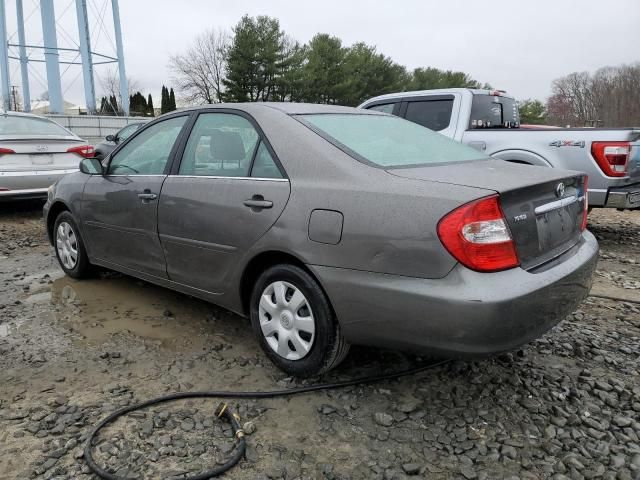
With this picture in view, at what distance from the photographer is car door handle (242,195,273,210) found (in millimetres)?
2852

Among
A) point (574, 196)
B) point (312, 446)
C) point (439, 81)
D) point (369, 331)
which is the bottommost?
point (312, 446)

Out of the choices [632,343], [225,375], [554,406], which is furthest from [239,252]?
[632,343]

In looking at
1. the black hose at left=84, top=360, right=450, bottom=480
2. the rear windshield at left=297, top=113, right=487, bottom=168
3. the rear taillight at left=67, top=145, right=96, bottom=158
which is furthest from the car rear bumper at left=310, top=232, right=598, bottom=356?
the rear taillight at left=67, top=145, right=96, bottom=158

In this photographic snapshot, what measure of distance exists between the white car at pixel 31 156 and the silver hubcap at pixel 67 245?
2.80m

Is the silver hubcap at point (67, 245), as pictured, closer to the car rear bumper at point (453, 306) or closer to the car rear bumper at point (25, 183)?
the car rear bumper at point (25, 183)

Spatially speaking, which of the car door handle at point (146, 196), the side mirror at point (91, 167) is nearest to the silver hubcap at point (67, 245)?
the side mirror at point (91, 167)

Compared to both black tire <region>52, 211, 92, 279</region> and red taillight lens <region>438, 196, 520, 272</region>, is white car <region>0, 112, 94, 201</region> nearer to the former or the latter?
black tire <region>52, 211, 92, 279</region>

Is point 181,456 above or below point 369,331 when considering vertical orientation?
below

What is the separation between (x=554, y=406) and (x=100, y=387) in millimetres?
2381

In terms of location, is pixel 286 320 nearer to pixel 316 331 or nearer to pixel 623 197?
pixel 316 331

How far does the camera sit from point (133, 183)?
3.81 m

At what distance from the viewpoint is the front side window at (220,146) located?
316 centimetres

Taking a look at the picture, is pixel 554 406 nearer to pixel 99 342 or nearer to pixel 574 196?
pixel 574 196

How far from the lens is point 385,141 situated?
3105 millimetres
